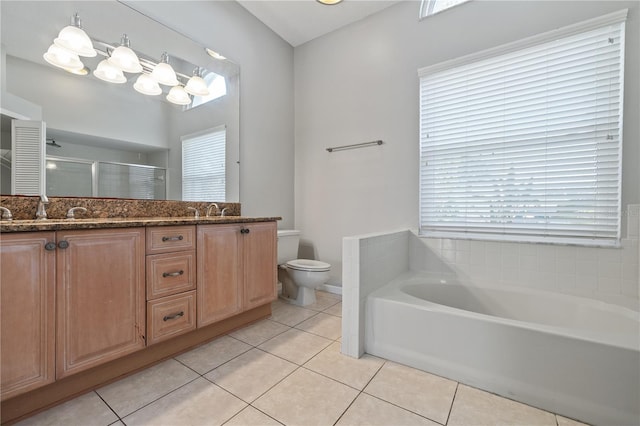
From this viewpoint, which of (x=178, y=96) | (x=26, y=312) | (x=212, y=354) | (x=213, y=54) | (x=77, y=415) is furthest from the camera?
(x=213, y=54)

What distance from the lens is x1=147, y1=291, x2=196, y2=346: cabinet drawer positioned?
1.47 m

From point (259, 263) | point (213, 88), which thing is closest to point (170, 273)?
point (259, 263)

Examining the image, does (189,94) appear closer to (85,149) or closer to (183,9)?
(183,9)

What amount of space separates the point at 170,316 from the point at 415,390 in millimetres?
1386

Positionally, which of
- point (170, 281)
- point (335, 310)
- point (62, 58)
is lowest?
point (335, 310)

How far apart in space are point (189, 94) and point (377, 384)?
253 cm

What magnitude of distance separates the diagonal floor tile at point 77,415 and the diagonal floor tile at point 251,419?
509 millimetres

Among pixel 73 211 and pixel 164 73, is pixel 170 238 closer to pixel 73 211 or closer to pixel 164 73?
pixel 73 211

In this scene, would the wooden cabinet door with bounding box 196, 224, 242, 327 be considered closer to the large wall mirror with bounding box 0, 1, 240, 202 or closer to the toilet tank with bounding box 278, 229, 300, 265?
the large wall mirror with bounding box 0, 1, 240, 202

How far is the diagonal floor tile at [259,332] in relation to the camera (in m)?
1.89

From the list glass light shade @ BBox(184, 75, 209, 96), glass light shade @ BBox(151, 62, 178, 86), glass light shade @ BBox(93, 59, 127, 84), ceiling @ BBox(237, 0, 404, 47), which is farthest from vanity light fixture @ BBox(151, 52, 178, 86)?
ceiling @ BBox(237, 0, 404, 47)

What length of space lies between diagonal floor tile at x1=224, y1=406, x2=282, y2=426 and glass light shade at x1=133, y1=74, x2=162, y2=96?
7.20 ft

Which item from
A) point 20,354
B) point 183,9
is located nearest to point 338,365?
point 20,354

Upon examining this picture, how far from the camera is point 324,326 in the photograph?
6.97 feet
